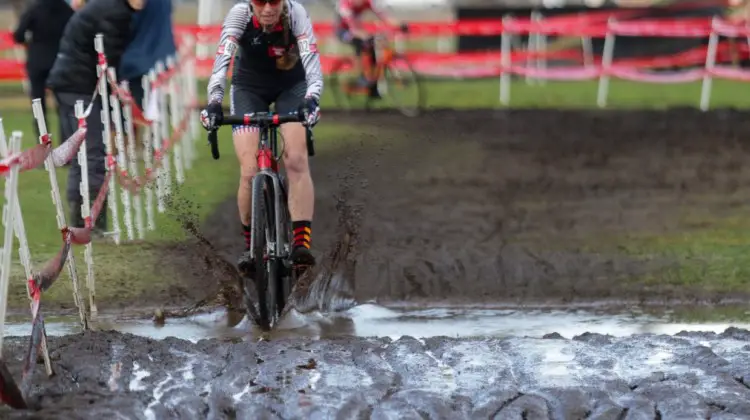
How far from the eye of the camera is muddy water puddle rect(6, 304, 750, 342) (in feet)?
23.0

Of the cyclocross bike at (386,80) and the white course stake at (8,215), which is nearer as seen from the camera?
the white course stake at (8,215)

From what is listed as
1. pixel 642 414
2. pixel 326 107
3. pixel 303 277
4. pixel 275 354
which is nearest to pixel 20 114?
pixel 326 107

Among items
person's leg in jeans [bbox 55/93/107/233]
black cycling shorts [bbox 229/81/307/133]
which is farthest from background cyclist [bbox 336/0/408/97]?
black cycling shorts [bbox 229/81/307/133]

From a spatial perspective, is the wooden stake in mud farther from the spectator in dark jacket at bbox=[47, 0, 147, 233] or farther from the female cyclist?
the spectator in dark jacket at bbox=[47, 0, 147, 233]

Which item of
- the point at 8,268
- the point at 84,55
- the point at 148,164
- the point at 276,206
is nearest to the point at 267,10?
the point at 276,206

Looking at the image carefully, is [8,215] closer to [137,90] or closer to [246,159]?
[246,159]

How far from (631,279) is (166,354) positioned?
3527 millimetres

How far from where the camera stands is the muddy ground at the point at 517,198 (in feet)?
27.1

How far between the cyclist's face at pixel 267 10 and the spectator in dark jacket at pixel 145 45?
3797 millimetres

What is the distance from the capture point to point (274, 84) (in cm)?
777

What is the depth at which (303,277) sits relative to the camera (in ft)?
24.5

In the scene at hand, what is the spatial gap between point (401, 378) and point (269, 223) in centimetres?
172

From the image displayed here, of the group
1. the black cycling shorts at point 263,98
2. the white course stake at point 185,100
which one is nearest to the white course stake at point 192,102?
the white course stake at point 185,100

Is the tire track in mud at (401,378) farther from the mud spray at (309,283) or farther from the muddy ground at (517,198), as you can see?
the muddy ground at (517,198)
